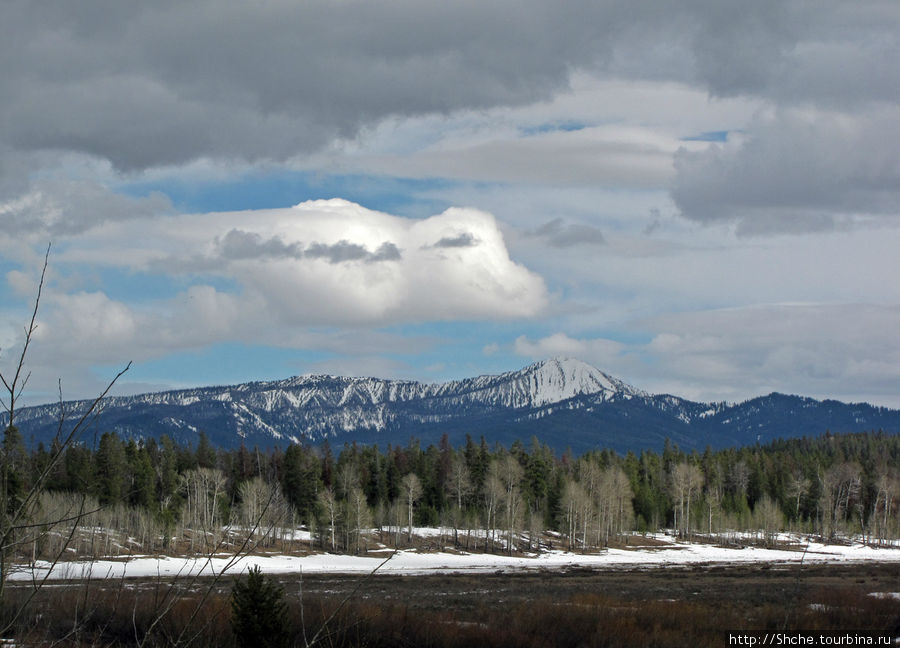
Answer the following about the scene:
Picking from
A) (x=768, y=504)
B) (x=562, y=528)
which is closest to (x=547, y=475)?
(x=562, y=528)

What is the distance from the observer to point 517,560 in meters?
92.8

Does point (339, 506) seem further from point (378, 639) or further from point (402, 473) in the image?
point (378, 639)

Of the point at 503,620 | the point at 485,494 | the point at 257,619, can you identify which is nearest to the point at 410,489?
the point at 485,494

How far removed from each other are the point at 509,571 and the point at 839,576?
91.9ft

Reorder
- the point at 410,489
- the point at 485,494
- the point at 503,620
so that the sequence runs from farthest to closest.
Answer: the point at 485,494, the point at 410,489, the point at 503,620

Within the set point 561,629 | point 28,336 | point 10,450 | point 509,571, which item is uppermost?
point 28,336

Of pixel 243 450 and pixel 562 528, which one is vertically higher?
pixel 243 450

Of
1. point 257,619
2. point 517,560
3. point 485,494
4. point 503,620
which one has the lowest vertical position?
point 517,560

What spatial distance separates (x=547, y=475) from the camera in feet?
424

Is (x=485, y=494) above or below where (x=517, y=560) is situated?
above

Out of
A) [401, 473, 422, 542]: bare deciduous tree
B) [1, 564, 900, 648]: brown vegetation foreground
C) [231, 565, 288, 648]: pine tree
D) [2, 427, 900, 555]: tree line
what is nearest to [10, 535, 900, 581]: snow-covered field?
[2, 427, 900, 555]: tree line

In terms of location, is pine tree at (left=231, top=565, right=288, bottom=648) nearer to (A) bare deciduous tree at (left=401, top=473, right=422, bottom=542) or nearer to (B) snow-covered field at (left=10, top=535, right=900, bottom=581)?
(B) snow-covered field at (left=10, top=535, right=900, bottom=581)

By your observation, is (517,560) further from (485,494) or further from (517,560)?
(485,494)

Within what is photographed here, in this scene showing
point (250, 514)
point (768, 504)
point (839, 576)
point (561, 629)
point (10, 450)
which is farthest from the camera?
point (768, 504)
